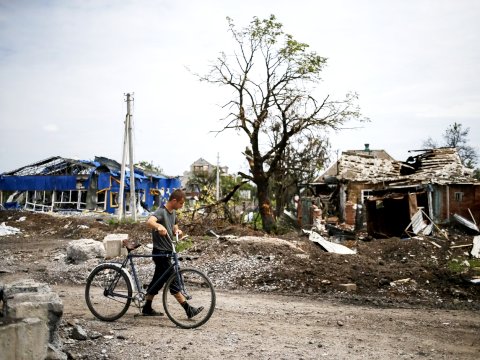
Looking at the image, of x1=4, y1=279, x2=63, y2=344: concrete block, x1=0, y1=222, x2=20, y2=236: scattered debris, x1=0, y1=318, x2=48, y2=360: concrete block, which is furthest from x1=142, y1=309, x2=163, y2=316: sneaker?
x1=0, y1=222, x2=20, y2=236: scattered debris

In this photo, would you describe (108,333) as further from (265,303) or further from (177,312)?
(265,303)

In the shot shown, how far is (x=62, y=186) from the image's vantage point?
133 ft

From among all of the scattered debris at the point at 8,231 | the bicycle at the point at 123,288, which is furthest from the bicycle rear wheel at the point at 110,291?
the scattered debris at the point at 8,231

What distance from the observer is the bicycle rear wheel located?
6.75 m

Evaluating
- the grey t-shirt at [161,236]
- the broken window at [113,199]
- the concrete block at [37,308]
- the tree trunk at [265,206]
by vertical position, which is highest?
the broken window at [113,199]

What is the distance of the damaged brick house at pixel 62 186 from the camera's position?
4038cm

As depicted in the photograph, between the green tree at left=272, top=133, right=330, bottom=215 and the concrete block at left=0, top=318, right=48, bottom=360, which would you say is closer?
the concrete block at left=0, top=318, right=48, bottom=360

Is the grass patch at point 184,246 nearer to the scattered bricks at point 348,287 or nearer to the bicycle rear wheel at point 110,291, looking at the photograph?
the scattered bricks at point 348,287

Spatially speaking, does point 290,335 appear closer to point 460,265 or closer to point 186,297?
point 186,297

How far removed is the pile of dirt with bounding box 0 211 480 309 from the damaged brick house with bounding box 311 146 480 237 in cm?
404

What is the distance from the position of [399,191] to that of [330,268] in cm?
1384

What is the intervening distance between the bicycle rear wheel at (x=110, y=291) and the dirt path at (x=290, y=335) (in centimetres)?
17

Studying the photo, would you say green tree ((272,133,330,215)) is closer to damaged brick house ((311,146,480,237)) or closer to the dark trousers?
damaged brick house ((311,146,480,237))

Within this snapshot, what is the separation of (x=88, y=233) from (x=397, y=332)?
15588 mm
